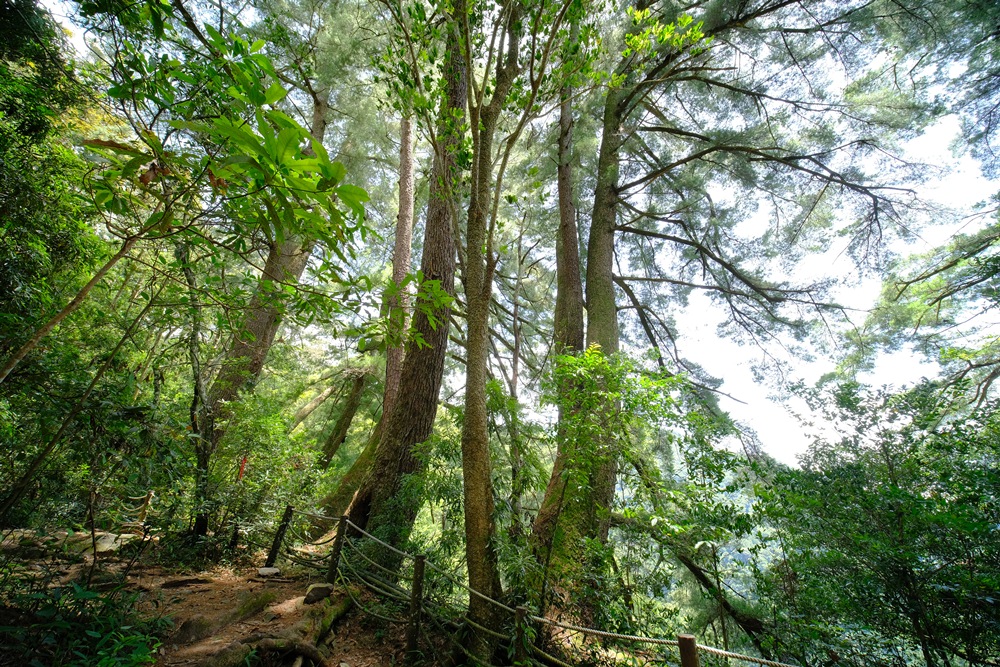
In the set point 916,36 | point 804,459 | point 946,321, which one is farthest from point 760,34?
point 804,459

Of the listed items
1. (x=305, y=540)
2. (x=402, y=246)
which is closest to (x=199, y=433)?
(x=305, y=540)

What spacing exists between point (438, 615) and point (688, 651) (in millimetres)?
1543

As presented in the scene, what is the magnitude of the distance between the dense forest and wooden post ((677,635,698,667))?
27.8 inches

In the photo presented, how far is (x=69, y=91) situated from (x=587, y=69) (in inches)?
116

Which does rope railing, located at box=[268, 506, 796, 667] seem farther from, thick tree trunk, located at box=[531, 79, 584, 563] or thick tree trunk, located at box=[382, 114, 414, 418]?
thick tree trunk, located at box=[382, 114, 414, 418]

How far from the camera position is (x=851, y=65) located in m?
4.56

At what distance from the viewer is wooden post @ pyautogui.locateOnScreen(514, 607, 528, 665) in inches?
71.0

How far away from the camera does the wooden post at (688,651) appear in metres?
1.43

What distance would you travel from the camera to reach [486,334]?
8.21 ft

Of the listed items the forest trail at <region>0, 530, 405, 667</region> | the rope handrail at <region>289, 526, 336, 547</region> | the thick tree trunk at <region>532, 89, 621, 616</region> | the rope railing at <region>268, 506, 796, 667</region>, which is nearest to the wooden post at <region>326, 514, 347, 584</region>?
the rope railing at <region>268, 506, 796, 667</region>

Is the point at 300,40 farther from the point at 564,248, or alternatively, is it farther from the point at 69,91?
the point at 564,248

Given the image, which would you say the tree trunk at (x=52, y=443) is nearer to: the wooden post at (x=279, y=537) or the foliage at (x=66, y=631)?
the foliage at (x=66, y=631)

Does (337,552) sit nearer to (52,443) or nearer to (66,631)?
(66,631)

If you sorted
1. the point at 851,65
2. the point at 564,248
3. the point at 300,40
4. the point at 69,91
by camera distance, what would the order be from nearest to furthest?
the point at 69,91 → the point at 851,65 → the point at 564,248 → the point at 300,40
